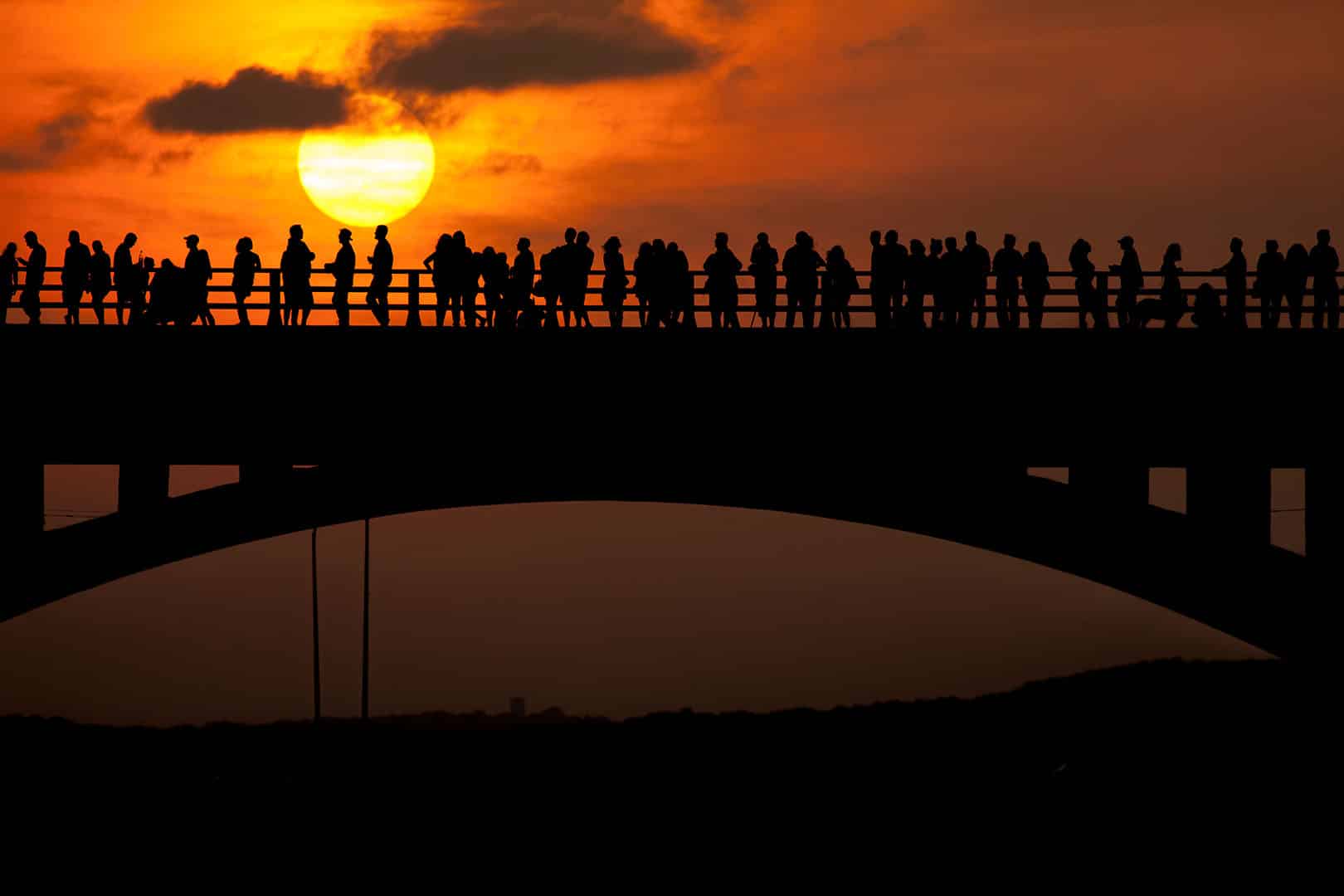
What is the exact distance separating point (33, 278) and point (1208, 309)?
612 inches

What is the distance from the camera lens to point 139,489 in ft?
93.9

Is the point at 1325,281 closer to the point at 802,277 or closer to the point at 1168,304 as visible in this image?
the point at 1168,304

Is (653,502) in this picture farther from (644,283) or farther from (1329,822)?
(1329,822)

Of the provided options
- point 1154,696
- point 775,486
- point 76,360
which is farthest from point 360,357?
point 1154,696

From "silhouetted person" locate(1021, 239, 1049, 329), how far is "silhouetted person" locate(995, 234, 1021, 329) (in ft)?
0.51

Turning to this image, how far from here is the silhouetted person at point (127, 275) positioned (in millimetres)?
27969

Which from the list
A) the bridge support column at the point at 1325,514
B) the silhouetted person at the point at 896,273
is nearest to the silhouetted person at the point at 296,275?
the silhouetted person at the point at 896,273

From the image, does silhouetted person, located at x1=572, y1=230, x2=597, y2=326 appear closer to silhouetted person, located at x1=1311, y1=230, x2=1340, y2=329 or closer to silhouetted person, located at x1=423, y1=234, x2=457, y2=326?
silhouetted person, located at x1=423, y1=234, x2=457, y2=326

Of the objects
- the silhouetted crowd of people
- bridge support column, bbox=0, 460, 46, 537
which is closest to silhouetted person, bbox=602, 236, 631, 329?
the silhouetted crowd of people

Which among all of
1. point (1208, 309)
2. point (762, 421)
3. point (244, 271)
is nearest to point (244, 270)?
point (244, 271)

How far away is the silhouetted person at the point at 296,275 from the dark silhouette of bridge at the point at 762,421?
1.18m

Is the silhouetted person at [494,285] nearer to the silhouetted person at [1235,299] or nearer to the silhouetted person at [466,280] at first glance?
the silhouetted person at [466,280]

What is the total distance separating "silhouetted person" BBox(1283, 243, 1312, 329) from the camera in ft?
92.6

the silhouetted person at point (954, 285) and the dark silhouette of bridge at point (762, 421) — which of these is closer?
the dark silhouette of bridge at point (762, 421)
